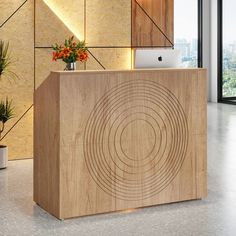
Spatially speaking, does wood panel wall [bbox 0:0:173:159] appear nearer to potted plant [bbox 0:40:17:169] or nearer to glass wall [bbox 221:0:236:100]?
potted plant [bbox 0:40:17:169]

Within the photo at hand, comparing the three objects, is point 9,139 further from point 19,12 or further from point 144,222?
point 144,222

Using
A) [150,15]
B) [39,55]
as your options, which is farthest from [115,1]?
[39,55]

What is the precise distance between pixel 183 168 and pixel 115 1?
3413 mm

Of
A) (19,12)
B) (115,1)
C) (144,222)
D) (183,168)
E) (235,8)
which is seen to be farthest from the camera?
(235,8)

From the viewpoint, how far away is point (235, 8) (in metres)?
14.1

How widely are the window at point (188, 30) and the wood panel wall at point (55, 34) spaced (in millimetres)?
5835

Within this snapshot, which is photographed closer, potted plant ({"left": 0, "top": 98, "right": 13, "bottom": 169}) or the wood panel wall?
potted plant ({"left": 0, "top": 98, "right": 13, "bottom": 169})

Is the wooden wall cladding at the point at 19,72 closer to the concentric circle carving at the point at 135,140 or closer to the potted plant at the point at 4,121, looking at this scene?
the potted plant at the point at 4,121

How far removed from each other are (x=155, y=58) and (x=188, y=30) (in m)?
8.66

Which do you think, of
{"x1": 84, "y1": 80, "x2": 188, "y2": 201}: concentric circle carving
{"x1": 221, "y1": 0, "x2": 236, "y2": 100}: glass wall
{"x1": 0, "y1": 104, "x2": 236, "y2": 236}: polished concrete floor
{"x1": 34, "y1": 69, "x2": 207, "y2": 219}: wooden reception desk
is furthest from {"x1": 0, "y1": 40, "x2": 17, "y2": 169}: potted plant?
{"x1": 221, "y1": 0, "x2": 236, "y2": 100}: glass wall

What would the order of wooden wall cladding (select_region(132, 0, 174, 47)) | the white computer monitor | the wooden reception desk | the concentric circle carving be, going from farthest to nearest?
wooden wall cladding (select_region(132, 0, 174, 47))
the white computer monitor
the concentric circle carving
the wooden reception desk

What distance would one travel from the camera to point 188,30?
563 inches

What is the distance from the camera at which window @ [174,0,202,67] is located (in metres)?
14.1

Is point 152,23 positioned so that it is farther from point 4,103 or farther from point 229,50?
point 229,50
